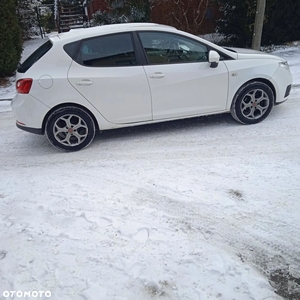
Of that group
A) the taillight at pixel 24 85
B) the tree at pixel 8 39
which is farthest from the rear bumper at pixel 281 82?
the tree at pixel 8 39

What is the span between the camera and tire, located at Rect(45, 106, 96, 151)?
4.74 m

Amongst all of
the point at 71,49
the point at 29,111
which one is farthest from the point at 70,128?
the point at 71,49

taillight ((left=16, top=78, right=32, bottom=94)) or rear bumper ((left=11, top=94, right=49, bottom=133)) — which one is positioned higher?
taillight ((left=16, top=78, right=32, bottom=94))

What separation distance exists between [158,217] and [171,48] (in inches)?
107

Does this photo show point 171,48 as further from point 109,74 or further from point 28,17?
point 28,17

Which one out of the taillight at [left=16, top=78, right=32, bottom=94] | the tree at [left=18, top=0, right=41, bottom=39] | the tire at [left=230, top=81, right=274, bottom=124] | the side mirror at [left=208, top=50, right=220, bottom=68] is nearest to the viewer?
the taillight at [left=16, top=78, right=32, bottom=94]

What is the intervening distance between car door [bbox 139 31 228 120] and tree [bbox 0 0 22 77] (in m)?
6.09

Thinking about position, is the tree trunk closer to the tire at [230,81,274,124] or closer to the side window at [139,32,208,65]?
the tire at [230,81,274,124]

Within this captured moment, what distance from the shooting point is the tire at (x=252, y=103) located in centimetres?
516

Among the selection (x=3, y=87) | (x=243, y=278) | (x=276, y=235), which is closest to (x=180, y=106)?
(x=276, y=235)

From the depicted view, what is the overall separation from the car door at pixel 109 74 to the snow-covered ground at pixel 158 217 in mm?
717

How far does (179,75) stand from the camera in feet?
16.0

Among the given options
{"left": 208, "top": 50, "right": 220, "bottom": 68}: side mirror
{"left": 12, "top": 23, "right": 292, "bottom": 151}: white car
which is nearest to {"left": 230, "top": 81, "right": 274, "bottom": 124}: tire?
{"left": 12, "top": 23, "right": 292, "bottom": 151}: white car

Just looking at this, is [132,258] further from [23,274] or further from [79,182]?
[79,182]
